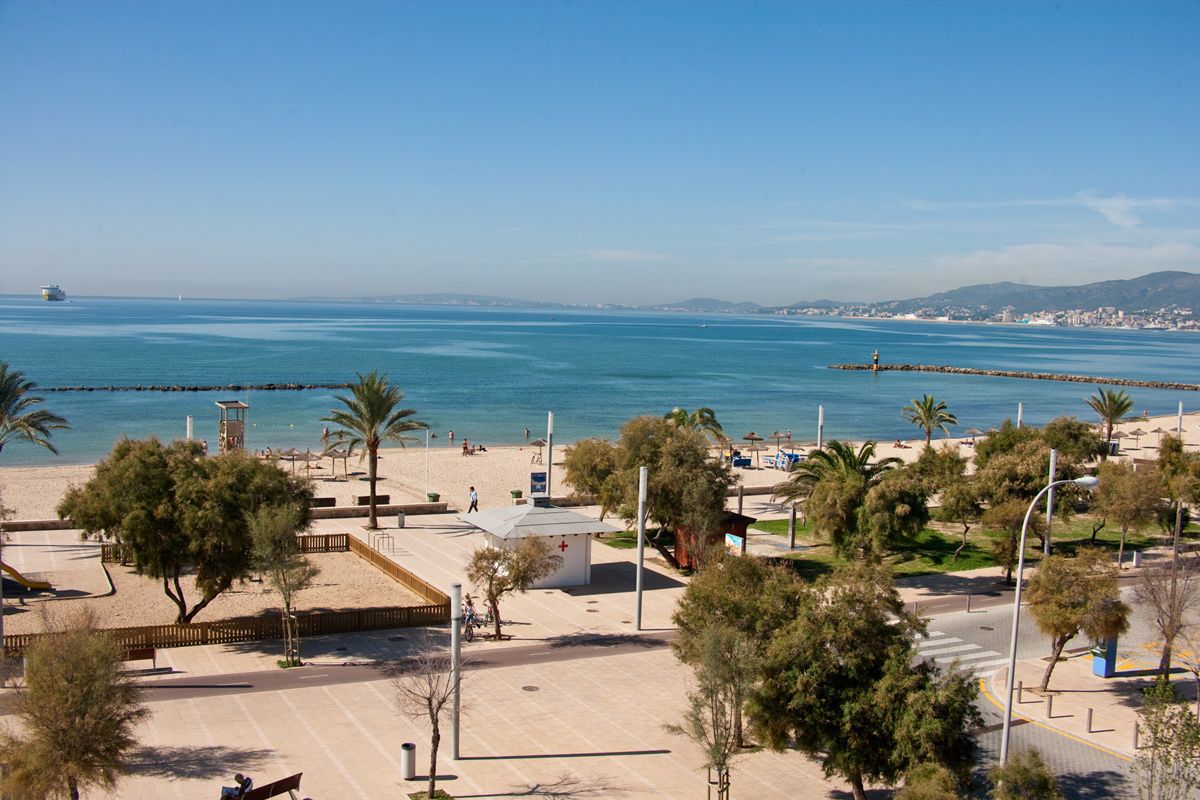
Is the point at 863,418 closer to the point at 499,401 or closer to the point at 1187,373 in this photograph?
the point at 499,401

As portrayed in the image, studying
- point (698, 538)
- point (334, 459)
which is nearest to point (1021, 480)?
point (698, 538)

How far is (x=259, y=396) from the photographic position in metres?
97.9

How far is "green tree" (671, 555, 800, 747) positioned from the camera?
1681cm

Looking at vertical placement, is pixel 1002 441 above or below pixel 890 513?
above

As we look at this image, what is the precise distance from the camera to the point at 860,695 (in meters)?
14.8

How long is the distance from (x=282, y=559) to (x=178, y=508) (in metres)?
2.96

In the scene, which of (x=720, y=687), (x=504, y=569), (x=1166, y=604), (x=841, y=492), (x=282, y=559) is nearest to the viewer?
(x=720, y=687)

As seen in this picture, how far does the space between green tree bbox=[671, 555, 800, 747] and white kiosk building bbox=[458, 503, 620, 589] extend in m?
11.0

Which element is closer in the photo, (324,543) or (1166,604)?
(1166,604)

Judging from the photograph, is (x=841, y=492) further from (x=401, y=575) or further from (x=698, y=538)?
(x=401, y=575)

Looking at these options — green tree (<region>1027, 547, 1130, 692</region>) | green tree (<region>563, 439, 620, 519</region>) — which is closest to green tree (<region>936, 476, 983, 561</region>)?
green tree (<region>1027, 547, 1130, 692</region>)

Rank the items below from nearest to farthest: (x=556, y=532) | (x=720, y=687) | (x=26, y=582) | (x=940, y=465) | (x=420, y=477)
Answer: (x=720, y=687), (x=26, y=582), (x=556, y=532), (x=940, y=465), (x=420, y=477)

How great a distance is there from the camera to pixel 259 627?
925 inches

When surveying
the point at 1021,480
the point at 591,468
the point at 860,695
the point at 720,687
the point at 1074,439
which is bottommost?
the point at 720,687
